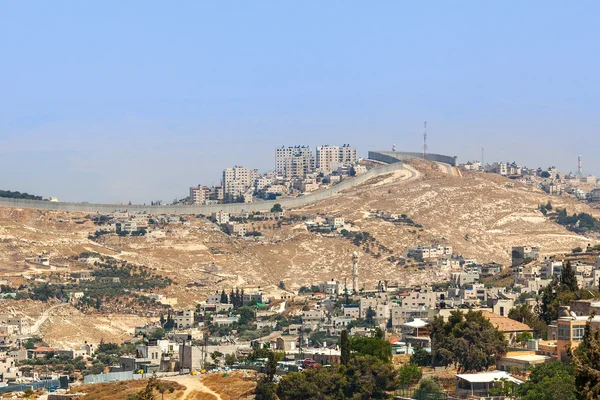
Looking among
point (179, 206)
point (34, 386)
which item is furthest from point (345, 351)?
point (179, 206)

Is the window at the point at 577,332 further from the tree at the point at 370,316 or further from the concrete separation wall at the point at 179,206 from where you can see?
the concrete separation wall at the point at 179,206

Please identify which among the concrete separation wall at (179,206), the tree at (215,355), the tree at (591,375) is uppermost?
the concrete separation wall at (179,206)

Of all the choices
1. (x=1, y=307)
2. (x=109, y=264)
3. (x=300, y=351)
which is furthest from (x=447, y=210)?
(x=300, y=351)

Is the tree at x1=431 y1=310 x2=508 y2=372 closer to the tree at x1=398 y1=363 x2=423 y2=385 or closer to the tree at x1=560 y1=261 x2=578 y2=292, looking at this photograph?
the tree at x1=398 y1=363 x2=423 y2=385

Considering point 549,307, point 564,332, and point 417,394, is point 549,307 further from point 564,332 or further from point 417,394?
point 417,394

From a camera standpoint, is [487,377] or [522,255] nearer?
[487,377]

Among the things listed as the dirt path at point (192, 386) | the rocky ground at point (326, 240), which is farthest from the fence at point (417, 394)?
the rocky ground at point (326, 240)
